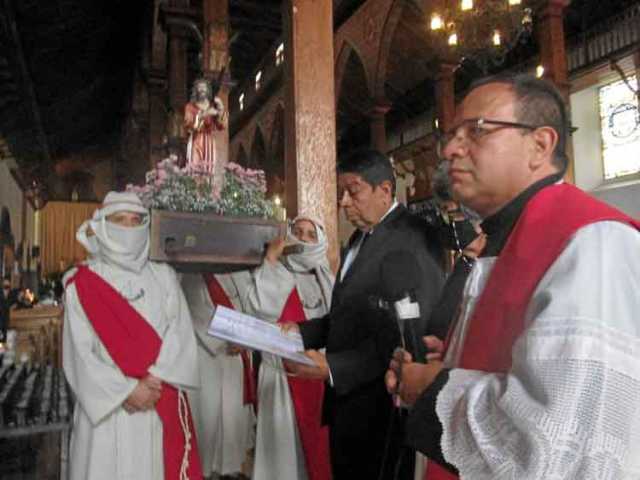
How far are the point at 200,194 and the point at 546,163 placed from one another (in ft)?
5.49

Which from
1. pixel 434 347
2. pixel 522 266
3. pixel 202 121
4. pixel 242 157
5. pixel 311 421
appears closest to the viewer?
pixel 522 266

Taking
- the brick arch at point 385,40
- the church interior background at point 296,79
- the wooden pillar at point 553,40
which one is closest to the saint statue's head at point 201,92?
the church interior background at point 296,79

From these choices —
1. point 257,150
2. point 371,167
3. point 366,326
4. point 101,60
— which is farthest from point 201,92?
point 257,150

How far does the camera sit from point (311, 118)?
3.24 meters

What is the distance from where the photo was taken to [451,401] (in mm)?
962

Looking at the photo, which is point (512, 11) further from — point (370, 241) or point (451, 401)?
point (451, 401)

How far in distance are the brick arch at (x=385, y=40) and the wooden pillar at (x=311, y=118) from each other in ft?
23.1

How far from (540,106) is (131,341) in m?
1.92

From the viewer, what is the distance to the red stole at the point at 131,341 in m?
2.39

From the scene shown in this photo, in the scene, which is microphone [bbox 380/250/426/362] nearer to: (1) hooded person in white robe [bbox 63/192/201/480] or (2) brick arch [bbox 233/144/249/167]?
(1) hooded person in white robe [bbox 63/192/201/480]

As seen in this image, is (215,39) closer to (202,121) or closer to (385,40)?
(202,121)

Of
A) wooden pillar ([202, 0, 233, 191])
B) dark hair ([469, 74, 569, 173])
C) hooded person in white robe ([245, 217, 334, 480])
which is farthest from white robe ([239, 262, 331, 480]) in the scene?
wooden pillar ([202, 0, 233, 191])

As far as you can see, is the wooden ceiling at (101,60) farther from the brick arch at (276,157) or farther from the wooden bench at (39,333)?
the wooden bench at (39,333)

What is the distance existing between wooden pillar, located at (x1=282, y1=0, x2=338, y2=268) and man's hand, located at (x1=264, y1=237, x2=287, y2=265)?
64 centimetres
